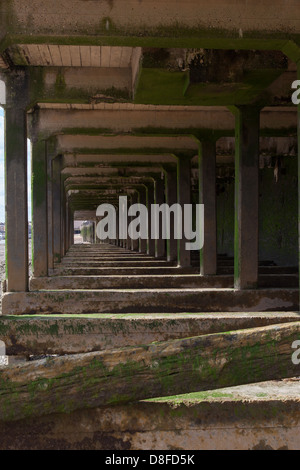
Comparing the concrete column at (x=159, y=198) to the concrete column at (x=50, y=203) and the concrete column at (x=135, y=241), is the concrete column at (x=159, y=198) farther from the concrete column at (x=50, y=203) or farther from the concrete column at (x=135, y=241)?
the concrete column at (x=135, y=241)

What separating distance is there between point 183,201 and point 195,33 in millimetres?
7997

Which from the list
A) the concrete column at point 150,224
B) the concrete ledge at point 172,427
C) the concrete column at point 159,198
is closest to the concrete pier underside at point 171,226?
the concrete ledge at point 172,427

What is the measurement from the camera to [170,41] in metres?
5.15

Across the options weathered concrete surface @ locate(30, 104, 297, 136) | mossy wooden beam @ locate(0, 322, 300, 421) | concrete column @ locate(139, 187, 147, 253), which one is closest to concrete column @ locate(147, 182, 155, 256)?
concrete column @ locate(139, 187, 147, 253)

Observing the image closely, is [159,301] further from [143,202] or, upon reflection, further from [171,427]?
[143,202]

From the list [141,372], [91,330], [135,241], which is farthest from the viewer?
[135,241]

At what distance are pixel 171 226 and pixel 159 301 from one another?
28.1 feet

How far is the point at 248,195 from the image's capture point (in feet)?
27.1

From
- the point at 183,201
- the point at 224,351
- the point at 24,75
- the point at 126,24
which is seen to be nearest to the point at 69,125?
the point at 24,75

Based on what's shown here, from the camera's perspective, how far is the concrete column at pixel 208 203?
1069 centimetres

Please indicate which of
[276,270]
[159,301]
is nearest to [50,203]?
[276,270]

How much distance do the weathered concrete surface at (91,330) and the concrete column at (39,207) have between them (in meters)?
5.20

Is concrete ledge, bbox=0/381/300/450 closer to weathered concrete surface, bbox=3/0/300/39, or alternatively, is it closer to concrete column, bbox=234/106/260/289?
weathered concrete surface, bbox=3/0/300/39
